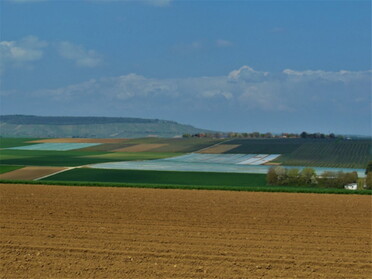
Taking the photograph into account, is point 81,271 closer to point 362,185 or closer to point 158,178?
point 362,185

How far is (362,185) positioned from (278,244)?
77.2 ft

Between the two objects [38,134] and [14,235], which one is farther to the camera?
[38,134]

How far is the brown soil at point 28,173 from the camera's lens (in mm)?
44125

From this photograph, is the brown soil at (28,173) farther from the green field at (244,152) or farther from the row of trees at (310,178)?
the row of trees at (310,178)

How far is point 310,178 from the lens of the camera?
3881 cm

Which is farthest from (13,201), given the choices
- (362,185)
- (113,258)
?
(362,185)

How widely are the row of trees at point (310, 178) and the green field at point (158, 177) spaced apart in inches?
47.4

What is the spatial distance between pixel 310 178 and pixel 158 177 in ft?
43.5

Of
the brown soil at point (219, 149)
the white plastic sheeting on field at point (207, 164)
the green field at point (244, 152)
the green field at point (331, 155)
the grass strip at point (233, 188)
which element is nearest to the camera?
the grass strip at point (233, 188)

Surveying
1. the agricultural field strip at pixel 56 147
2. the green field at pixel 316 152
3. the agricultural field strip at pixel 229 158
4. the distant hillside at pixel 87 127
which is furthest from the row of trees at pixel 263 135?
the distant hillside at pixel 87 127

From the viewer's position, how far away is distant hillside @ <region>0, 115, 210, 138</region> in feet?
493

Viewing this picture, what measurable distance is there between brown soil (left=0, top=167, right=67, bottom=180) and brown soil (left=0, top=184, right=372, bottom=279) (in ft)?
57.4

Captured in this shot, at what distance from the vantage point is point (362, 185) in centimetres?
3725

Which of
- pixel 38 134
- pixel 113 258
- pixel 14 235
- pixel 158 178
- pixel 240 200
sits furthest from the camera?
pixel 38 134
